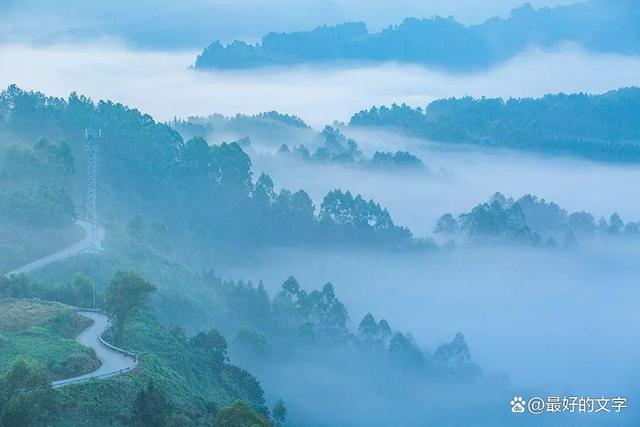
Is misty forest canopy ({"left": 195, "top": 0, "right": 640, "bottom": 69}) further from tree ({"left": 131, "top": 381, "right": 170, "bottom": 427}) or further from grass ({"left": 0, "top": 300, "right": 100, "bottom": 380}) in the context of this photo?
tree ({"left": 131, "top": 381, "right": 170, "bottom": 427})

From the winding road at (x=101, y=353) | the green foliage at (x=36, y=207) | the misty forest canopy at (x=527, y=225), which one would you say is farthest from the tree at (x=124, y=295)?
the misty forest canopy at (x=527, y=225)

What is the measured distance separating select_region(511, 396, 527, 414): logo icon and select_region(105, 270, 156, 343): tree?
27911 millimetres

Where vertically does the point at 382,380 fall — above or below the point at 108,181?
below

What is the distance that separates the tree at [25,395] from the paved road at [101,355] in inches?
141

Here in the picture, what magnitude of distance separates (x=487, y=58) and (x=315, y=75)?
109 ft

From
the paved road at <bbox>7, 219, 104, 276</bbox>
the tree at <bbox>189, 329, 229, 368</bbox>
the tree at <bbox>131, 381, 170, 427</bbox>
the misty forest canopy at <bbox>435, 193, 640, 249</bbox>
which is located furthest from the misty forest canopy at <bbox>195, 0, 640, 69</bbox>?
the tree at <bbox>131, 381, 170, 427</bbox>

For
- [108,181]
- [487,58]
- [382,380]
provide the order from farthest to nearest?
[487,58]
[108,181]
[382,380]

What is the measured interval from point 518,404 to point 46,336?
3269 cm

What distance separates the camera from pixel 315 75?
579 ft

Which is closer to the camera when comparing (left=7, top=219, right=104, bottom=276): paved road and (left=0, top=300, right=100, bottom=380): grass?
(left=0, top=300, right=100, bottom=380): grass

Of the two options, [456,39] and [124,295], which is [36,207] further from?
[456,39]

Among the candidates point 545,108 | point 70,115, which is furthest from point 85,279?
point 545,108

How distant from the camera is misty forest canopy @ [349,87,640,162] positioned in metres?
139

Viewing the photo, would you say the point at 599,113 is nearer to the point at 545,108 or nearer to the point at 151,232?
the point at 545,108
